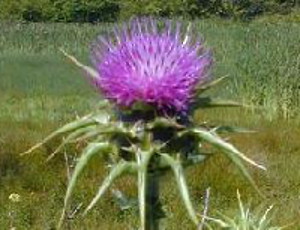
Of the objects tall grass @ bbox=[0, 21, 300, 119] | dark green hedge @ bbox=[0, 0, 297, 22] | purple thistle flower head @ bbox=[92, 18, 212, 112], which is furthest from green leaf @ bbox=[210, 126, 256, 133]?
dark green hedge @ bbox=[0, 0, 297, 22]

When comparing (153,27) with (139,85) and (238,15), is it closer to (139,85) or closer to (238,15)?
(139,85)

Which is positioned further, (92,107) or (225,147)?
(92,107)

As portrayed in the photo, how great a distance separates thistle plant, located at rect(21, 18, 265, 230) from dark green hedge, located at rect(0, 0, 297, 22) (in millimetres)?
28359

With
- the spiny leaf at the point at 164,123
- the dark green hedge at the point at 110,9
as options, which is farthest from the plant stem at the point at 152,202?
the dark green hedge at the point at 110,9

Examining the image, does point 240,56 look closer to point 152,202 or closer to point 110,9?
point 152,202

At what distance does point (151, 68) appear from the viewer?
76.9 inches

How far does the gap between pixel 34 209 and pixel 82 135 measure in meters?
5.13

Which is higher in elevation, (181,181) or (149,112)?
(149,112)

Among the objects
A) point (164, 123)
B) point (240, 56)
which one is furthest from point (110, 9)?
point (164, 123)

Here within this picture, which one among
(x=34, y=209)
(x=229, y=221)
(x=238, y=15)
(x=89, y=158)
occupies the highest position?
(x=89, y=158)

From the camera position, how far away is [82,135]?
2.05 meters

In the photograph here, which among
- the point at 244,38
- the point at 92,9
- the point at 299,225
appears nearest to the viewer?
the point at 299,225

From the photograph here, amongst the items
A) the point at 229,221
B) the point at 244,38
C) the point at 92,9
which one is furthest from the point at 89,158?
the point at 92,9

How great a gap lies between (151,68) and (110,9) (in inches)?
1174
